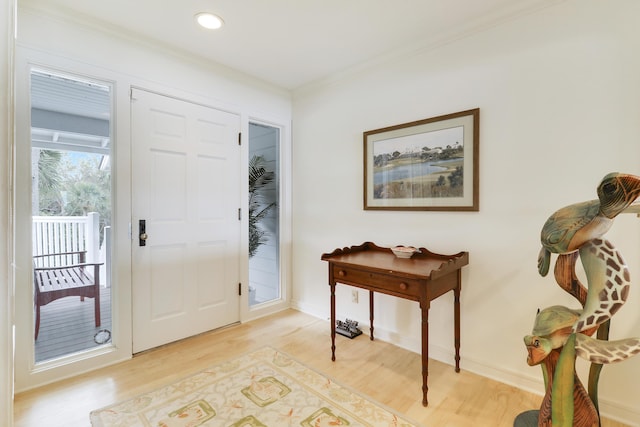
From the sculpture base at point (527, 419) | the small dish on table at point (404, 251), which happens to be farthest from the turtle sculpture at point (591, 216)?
the small dish on table at point (404, 251)

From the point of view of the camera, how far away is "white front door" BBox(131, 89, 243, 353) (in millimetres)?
2439

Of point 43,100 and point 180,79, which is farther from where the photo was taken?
point 180,79

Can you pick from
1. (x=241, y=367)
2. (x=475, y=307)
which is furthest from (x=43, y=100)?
(x=475, y=307)

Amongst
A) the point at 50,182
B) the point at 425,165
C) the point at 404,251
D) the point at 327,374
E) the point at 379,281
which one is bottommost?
the point at 327,374

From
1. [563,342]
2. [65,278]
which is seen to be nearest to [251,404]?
[563,342]

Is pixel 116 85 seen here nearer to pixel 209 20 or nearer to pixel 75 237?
pixel 209 20

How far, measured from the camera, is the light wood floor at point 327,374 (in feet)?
5.76

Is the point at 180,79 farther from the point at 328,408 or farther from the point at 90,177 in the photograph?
the point at 328,408

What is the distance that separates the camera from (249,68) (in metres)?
2.89

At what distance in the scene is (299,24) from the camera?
2.20 metres

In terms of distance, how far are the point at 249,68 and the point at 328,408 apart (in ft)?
9.16

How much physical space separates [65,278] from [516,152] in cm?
350

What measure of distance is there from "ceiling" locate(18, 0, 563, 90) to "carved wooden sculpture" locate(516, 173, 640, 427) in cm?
145

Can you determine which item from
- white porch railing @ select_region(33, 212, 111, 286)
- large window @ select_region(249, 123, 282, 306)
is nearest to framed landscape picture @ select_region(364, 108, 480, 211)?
large window @ select_region(249, 123, 282, 306)
